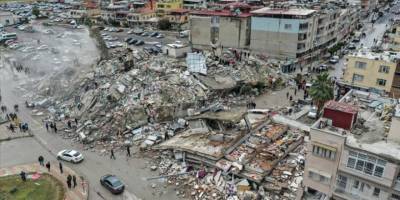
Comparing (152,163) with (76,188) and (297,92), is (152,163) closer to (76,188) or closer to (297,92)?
(76,188)

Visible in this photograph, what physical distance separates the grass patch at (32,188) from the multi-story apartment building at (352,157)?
2015cm

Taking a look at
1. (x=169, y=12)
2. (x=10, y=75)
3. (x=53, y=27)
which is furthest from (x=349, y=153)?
(x=53, y=27)

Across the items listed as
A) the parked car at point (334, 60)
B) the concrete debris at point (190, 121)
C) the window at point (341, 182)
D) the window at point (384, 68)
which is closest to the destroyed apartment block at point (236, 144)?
the concrete debris at point (190, 121)

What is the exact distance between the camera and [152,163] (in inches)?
1310

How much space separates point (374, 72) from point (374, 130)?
24.8 m

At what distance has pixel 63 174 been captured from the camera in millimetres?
31469

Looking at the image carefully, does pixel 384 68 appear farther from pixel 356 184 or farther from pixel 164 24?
pixel 164 24

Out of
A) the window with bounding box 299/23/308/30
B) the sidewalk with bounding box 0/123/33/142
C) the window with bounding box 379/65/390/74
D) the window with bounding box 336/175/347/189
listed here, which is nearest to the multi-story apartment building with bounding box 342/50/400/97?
the window with bounding box 379/65/390/74

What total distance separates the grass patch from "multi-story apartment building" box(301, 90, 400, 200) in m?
20.2

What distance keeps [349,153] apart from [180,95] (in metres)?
26.8

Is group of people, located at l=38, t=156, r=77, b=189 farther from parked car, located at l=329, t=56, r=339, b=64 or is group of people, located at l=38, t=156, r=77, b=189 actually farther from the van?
the van

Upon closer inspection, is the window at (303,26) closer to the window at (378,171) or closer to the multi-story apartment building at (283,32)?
the multi-story apartment building at (283,32)

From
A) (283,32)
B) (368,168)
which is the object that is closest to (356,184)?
(368,168)

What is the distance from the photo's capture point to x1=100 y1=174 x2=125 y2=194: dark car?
1132 inches
